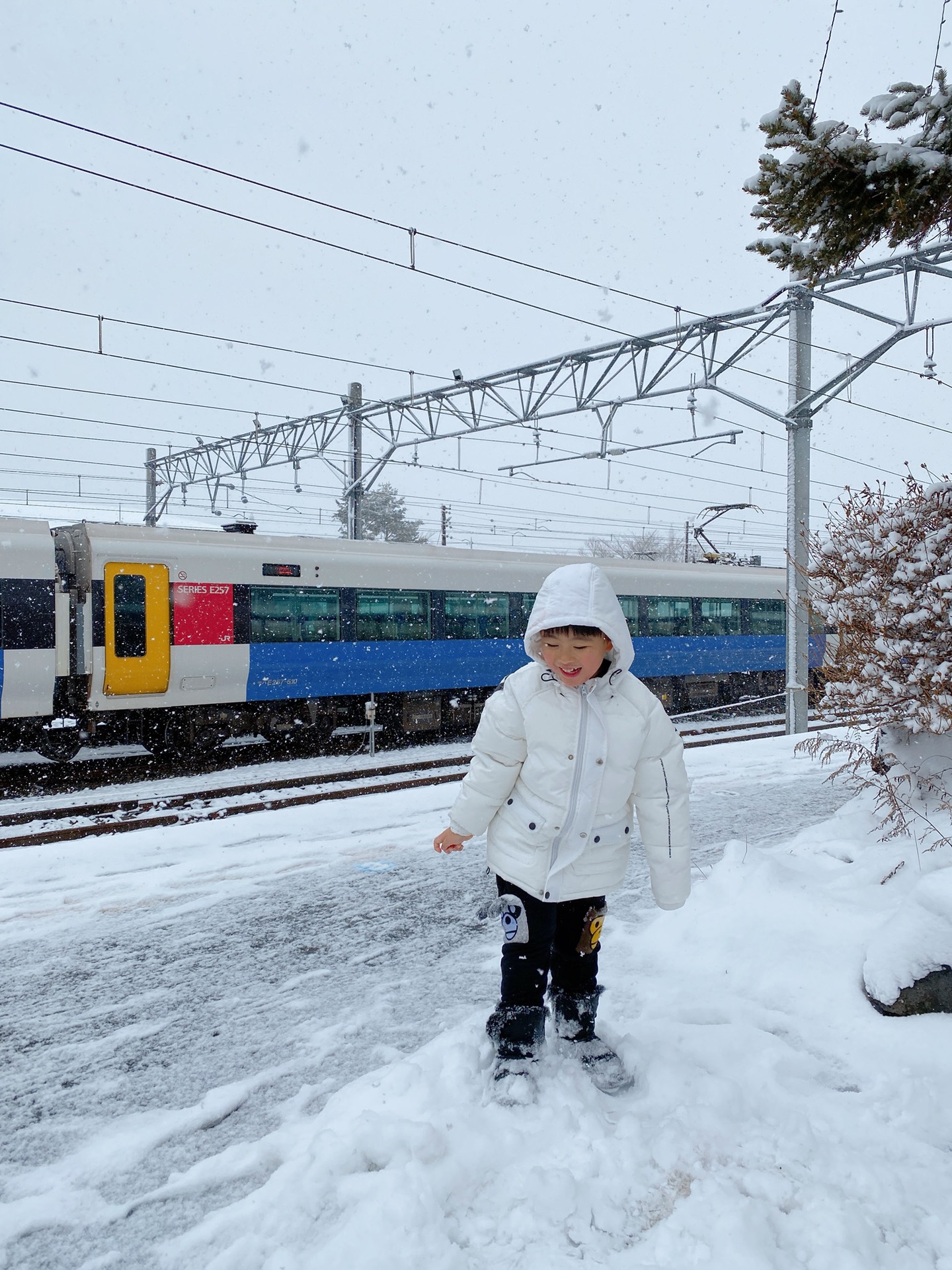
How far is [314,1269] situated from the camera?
6.03 feet

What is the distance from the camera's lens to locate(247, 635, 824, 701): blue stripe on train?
1137 centimetres

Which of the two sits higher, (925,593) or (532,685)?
(925,593)

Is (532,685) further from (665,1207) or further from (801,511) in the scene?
(801,511)

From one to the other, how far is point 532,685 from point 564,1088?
1227 millimetres

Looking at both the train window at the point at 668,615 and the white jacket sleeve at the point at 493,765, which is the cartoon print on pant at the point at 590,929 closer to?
the white jacket sleeve at the point at 493,765

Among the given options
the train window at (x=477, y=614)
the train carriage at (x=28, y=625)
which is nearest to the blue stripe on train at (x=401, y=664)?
the train window at (x=477, y=614)

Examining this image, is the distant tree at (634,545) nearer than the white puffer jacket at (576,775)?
No

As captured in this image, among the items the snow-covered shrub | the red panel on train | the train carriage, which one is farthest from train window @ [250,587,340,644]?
the snow-covered shrub

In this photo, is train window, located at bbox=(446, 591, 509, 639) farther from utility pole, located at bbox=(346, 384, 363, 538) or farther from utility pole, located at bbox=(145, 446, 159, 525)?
utility pole, located at bbox=(145, 446, 159, 525)

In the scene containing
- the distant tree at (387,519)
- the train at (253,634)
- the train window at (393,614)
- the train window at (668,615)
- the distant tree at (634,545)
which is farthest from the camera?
the distant tree at (634,545)

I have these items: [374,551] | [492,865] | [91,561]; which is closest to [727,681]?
[374,551]

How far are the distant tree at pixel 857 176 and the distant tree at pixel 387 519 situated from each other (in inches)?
1721

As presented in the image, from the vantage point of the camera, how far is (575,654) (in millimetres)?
2455

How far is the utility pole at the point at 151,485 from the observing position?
23406 mm
